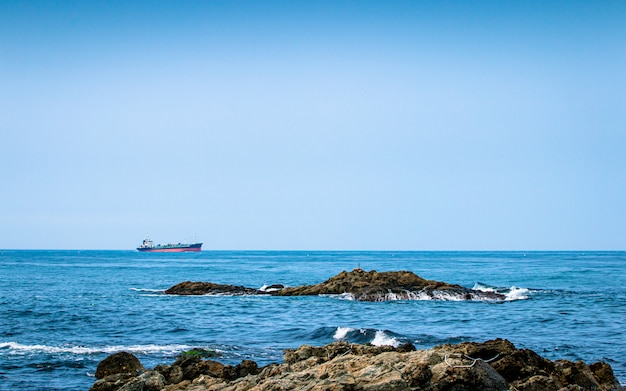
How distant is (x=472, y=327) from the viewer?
33500 mm

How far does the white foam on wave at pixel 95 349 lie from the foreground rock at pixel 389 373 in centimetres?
719

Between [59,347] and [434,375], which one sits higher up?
[434,375]

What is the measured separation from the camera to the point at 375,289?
52.3 meters

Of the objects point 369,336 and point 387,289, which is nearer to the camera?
point 369,336

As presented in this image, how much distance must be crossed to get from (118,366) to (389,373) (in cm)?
1163

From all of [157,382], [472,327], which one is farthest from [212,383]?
[472,327]

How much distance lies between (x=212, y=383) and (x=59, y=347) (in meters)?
14.2

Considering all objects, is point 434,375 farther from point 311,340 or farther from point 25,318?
point 25,318

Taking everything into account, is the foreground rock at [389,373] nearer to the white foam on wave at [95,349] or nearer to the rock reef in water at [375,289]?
the white foam on wave at [95,349]

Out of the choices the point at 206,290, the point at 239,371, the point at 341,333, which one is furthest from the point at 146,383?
the point at 206,290

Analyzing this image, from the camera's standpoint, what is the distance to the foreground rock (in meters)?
12.1

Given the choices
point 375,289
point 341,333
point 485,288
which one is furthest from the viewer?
point 485,288

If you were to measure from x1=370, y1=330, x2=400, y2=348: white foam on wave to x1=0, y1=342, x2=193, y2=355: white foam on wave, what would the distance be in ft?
27.4

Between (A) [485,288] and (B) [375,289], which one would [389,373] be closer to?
(B) [375,289]
